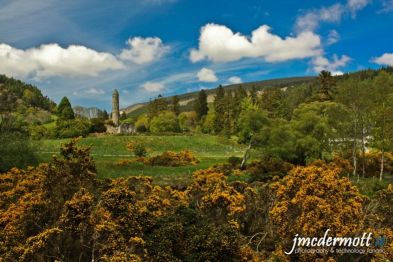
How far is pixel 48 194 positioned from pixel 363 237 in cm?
998

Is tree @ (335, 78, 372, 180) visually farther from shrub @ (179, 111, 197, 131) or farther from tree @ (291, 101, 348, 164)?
shrub @ (179, 111, 197, 131)

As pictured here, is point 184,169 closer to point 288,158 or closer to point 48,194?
point 288,158

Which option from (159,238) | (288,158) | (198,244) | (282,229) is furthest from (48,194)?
(288,158)

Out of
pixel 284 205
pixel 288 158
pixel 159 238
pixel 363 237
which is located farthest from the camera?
pixel 288 158

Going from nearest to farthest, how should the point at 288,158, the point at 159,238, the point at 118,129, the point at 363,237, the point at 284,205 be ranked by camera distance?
the point at 159,238, the point at 363,237, the point at 284,205, the point at 288,158, the point at 118,129

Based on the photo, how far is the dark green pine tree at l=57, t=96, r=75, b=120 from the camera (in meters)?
Answer: 93.9

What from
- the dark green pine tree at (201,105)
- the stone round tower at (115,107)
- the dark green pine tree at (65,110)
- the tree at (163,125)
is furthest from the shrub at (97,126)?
the dark green pine tree at (201,105)

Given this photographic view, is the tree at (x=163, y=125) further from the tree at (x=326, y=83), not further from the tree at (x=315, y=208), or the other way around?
the tree at (x=315, y=208)

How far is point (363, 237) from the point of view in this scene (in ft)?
39.7

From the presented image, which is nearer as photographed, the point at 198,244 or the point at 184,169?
the point at 198,244

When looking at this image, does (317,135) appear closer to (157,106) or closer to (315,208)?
(315,208)

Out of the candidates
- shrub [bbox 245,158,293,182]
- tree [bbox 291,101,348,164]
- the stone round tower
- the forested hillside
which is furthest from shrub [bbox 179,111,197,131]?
the forested hillside

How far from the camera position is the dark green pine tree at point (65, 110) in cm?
9394

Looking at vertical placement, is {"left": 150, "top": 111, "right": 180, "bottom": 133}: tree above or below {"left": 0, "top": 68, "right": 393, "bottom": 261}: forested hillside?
above
